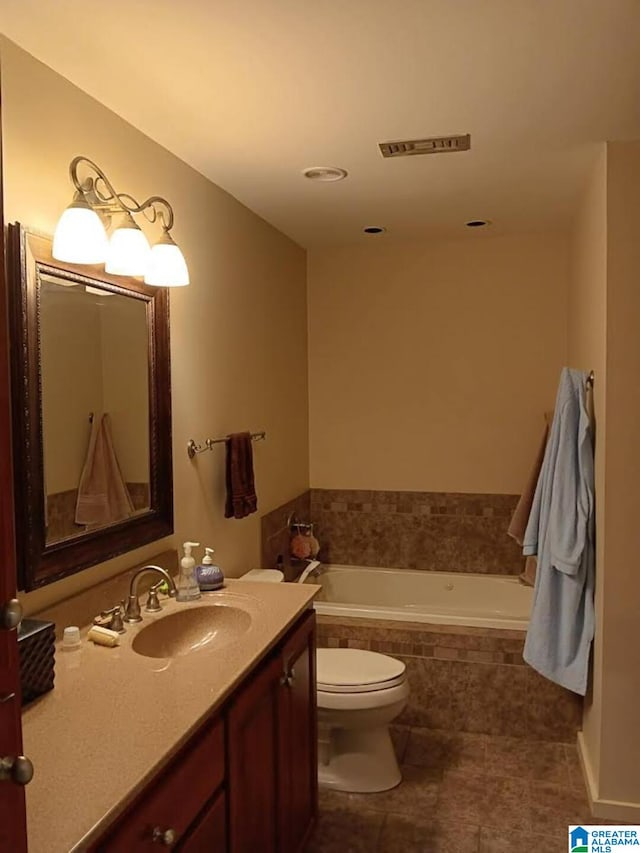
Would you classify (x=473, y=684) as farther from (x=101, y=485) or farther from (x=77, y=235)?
(x=77, y=235)

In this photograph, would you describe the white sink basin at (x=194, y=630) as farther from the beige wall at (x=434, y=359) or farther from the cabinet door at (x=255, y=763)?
the beige wall at (x=434, y=359)

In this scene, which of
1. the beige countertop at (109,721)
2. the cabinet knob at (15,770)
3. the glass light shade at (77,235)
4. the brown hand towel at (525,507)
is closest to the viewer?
the cabinet knob at (15,770)

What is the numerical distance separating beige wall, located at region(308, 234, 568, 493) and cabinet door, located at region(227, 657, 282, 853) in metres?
2.34

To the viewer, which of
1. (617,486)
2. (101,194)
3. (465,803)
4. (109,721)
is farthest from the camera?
(465,803)

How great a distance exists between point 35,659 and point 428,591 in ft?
9.46

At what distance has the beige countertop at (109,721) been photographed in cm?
112

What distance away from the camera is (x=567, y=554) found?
2637 millimetres

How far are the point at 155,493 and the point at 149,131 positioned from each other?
47.4 inches

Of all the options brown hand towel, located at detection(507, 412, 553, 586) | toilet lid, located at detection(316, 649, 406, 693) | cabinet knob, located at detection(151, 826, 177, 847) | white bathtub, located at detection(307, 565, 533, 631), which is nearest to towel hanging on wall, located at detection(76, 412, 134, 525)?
cabinet knob, located at detection(151, 826, 177, 847)

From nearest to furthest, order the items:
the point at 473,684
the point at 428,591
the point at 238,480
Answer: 1. the point at 238,480
2. the point at 473,684
3. the point at 428,591

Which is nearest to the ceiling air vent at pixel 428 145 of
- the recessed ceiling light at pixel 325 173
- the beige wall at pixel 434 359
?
the recessed ceiling light at pixel 325 173

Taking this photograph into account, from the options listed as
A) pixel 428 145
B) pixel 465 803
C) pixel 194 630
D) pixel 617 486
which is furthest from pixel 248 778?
pixel 428 145

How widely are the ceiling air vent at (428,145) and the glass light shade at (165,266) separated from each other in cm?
85

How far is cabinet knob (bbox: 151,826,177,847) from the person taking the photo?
128 cm
